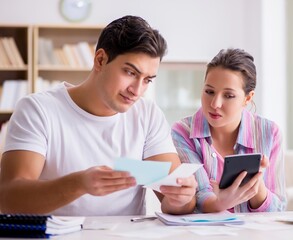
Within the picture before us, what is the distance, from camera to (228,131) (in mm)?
2424

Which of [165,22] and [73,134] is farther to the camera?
[165,22]

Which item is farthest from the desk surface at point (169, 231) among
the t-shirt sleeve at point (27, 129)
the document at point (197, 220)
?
the t-shirt sleeve at point (27, 129)

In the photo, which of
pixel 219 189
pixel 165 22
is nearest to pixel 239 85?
pixel 219 189

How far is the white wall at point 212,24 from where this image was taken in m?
5.53

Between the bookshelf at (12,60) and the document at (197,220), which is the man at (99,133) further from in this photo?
the bookshelf at (12,60)

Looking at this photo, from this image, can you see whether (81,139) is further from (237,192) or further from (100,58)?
(237,192)

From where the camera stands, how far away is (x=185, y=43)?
19.0 ft

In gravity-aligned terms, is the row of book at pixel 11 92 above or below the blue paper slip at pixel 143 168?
above

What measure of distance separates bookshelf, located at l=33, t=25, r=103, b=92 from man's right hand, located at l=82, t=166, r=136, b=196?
12.1 ft

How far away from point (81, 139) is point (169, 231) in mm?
543

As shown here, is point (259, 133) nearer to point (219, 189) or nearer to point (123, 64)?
point (219, 189)

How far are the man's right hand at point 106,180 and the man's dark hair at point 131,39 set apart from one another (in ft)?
1.75

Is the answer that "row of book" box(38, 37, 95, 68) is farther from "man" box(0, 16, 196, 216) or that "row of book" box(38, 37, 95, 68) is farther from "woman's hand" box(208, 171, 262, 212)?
"woman's hand" box(208, 171, 262, 212)

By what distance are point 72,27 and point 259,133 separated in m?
3.23
